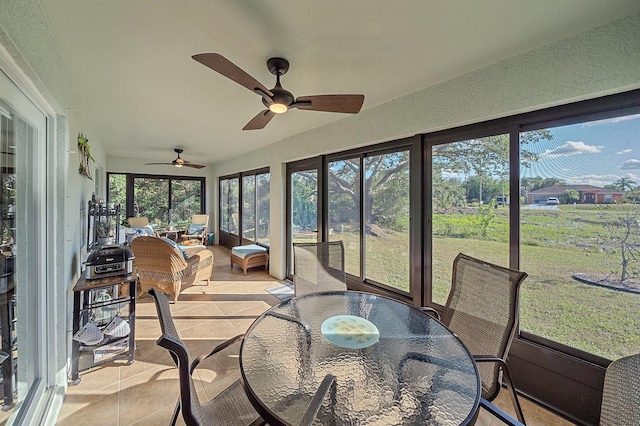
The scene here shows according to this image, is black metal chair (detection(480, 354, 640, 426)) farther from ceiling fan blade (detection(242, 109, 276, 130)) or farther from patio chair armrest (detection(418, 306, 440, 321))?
ceiling fan blade (detection(242, 109, 276, 130))

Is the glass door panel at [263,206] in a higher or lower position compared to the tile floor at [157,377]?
higher

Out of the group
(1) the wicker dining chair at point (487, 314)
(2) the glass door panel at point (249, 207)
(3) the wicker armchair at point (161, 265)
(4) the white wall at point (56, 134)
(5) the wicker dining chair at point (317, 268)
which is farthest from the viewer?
(2) the glass door panel at point (249, 207)

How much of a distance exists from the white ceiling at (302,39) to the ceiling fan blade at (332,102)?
29 centimetres

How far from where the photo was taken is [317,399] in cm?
101

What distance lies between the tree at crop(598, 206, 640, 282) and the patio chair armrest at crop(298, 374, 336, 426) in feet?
6.41

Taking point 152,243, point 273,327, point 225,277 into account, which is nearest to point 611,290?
point 273,327

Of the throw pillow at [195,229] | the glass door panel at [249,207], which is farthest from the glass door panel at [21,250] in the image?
the throw pillow at [195,229]

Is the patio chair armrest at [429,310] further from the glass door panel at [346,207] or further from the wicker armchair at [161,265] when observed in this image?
the wicker armchair at [161,265]

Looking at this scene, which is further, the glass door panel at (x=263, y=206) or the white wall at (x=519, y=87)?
the glass door panel at (x=263, y=206)

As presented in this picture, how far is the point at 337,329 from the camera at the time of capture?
1581 millimetres

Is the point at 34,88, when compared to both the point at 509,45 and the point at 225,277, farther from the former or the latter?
the point at 225,277

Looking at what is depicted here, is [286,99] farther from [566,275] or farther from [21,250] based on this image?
[566,275]

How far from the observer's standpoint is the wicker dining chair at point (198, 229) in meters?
7.30

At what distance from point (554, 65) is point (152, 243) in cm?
423
